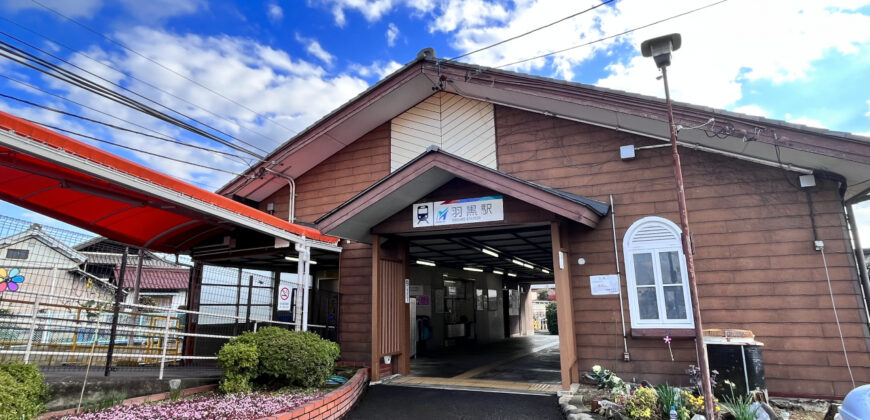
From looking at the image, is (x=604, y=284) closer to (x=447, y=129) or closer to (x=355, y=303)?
(x=447, y=129)

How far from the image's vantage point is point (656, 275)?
7.51m

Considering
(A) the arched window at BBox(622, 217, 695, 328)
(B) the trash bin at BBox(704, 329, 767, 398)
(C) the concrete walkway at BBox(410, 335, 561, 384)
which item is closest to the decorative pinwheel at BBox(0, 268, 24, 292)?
(C) the concrete walkway at BBox(410, 335, 561, 384)

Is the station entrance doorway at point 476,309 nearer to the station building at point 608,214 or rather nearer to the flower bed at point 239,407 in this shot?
the station building at point 608,214

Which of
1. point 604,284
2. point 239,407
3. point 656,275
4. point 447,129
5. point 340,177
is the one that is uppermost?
point 447,129

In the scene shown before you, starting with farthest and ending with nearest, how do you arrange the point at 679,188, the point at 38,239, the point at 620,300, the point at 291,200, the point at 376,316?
the point at 291,200 < the point at 376,316 < the point at 620,300 < the point at 38,239 < the point at 679,188

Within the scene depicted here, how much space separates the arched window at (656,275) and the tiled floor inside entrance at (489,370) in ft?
6.35

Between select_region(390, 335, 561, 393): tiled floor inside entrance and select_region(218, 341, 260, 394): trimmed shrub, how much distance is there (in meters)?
2.71

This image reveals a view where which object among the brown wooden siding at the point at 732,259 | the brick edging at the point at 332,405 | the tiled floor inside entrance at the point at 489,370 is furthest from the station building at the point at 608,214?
the brick edging at the point at 332,405

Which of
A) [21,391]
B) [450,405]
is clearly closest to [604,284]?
[450,405]

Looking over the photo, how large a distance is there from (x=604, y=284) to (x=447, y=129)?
175 inches

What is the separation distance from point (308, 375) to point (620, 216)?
5.61m

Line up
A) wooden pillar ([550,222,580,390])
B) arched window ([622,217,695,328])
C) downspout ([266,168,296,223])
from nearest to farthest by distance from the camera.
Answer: wooden pillar ([550,222,580,390])
arched window ([622,217,695,328])
downspout ([266,168,296,223])

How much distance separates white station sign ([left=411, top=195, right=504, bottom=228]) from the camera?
7.54 meters

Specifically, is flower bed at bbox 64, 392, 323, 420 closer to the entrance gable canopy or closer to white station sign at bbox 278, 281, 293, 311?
white station sign at bbox 278, 281, 293, 311
